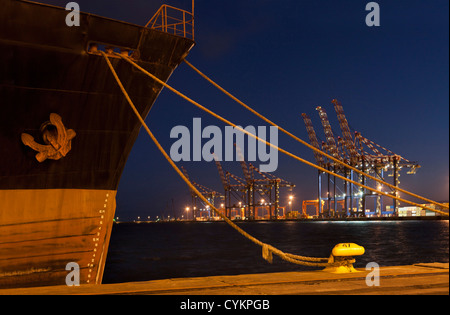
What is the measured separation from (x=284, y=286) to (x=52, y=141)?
615 cm

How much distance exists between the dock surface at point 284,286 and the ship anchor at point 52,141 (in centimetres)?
365

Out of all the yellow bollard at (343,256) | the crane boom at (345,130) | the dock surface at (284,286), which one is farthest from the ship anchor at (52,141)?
the crane boom at (345,130)

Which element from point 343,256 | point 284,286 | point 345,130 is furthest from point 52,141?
point 345,130

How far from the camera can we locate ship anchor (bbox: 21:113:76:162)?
9680mm

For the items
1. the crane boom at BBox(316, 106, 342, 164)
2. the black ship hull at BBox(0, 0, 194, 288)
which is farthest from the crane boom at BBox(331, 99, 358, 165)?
the black ship hull at BBox(0, 0, 194, 288)

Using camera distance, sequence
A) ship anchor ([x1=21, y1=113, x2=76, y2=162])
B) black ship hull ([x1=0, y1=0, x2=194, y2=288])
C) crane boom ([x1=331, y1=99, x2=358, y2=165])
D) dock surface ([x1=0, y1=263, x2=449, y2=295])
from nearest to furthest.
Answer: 1. dock surface ([x1=0, y1=263, x2=449, y2=295])
2. black ship hull ([x1=0, y1=0, x2=194, y2=288])
3. ship anchor ([x1=21, y1=113, x2=76, y2=162])
4. crane boom ([x1=331, y1=99, x2=358, y2=165])

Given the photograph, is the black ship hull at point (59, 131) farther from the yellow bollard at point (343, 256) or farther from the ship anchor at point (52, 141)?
the yellow bollard at point (343, 256)

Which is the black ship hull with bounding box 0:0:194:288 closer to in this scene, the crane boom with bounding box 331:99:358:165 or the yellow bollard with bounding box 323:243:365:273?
the yellow bollard with bounding box 323:243:365:273

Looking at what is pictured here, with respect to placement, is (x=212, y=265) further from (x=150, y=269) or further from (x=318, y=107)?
(x=318, y=107)

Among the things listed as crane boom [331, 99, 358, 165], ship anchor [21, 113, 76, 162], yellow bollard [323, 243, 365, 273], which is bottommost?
yellow bollard [323, 243, 365, 273]

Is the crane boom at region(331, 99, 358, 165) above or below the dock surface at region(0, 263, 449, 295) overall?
above

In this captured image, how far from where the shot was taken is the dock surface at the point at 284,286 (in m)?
6.63

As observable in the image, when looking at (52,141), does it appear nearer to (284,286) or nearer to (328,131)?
(284,286)

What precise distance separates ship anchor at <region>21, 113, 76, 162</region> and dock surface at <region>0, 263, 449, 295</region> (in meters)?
3.65
